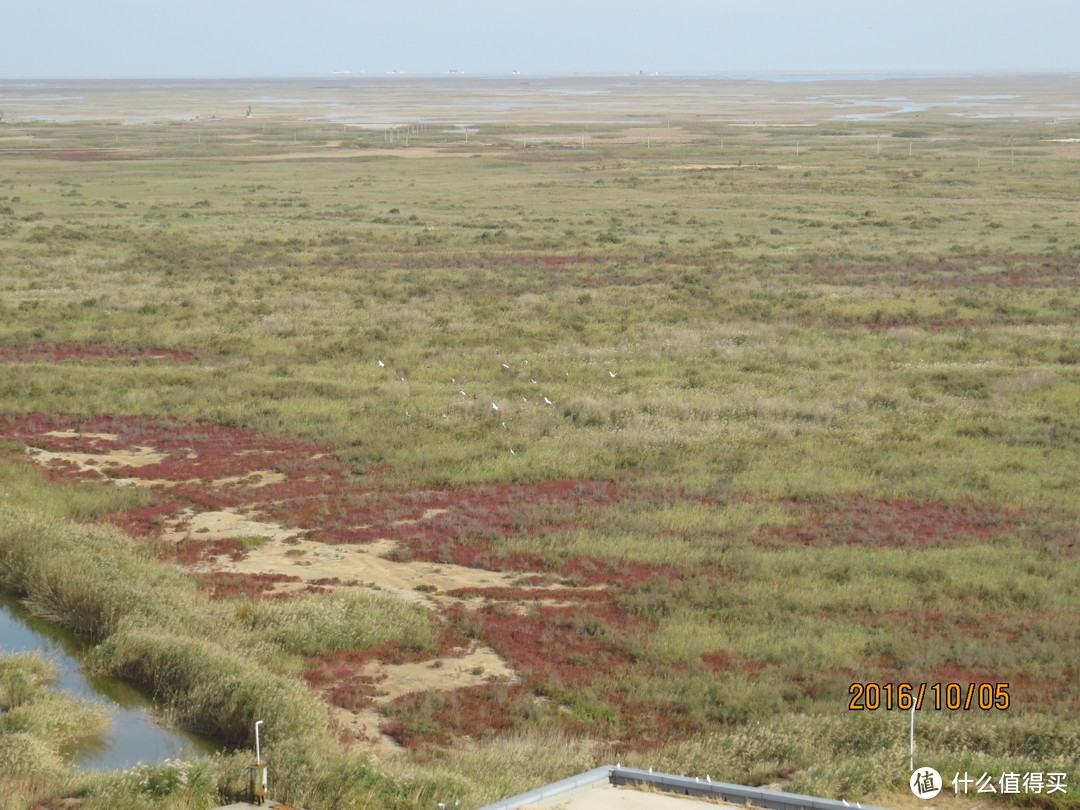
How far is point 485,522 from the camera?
62.2 ft

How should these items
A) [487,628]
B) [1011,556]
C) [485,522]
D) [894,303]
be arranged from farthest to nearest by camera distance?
[894,303] < [485,522] < [1011,556] < [487,628]

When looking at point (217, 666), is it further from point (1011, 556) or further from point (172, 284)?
point (172, 284)

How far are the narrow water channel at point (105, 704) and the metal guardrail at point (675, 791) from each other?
3.98 meters

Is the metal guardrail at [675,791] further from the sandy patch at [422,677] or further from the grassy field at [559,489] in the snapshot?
the sandy patch at [422,677]

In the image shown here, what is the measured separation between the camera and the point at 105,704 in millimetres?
13117

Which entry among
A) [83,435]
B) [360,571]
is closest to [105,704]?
[360,571]

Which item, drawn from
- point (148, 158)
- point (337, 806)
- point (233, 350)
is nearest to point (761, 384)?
point (233, 350)

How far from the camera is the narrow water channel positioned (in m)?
12.0

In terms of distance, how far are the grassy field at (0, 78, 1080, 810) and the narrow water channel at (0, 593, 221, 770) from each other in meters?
0.26

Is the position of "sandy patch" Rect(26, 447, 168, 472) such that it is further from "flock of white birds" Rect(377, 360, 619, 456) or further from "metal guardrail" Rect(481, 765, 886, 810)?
"metal guardrail" Rect(481, 765, 886, 810)

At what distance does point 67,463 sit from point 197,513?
3.82 m

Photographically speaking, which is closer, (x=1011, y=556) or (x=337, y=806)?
(x=337, y=806)

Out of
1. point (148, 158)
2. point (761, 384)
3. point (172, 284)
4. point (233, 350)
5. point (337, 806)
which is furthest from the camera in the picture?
point (148, 158)

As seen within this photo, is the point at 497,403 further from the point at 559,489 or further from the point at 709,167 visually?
the point at 709,167
